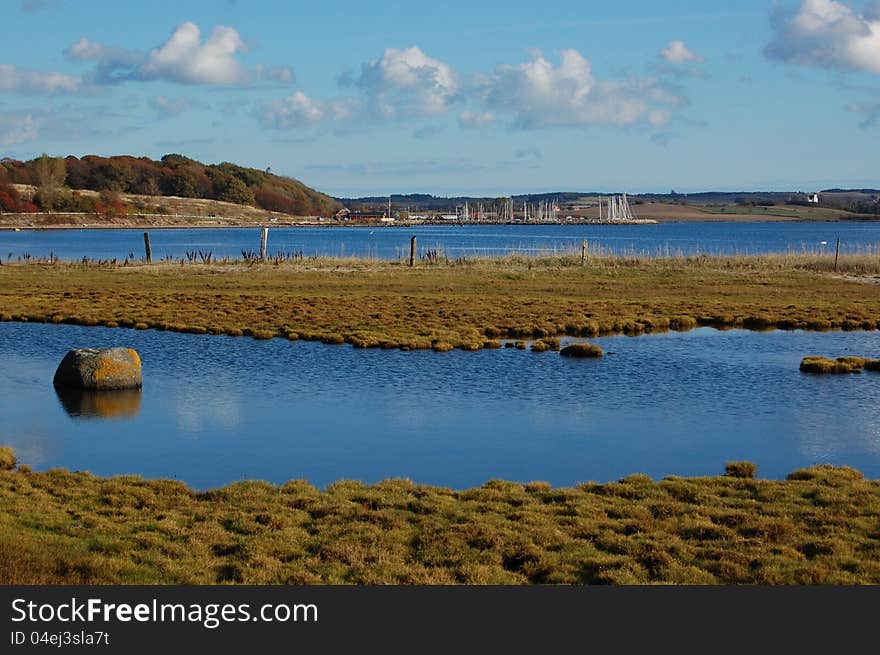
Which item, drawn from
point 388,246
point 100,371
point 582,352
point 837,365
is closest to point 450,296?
point 582,352

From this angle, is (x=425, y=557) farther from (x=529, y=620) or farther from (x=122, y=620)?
(x=122, y=620)

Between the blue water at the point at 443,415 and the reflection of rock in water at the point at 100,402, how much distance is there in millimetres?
95

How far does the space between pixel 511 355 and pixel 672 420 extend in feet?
26.8

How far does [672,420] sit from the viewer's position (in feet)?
59.8

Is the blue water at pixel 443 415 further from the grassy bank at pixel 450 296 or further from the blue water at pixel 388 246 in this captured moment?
the blue water at pixel 388 246

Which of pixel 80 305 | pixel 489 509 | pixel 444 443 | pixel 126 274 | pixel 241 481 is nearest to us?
pixel 489 509

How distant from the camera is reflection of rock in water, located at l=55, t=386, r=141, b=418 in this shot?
1856cm

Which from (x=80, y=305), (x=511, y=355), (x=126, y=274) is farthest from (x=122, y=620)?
(x=126, y=274)

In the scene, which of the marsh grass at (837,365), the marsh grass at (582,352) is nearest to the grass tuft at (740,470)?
the marsh grass at (837,365)

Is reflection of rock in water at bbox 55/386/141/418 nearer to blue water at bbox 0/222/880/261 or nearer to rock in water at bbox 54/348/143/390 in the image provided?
rock in water at bbox 54/348/143/390

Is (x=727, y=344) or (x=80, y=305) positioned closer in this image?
(x=727, y=344)

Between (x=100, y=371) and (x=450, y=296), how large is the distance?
22.3 meters

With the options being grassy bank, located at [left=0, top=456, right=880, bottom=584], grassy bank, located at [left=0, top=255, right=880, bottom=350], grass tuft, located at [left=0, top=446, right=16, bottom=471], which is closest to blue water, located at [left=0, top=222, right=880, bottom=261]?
grassy bank, located at [left=0, top=255, right=880, bottom=350]

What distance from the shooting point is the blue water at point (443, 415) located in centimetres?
1501
